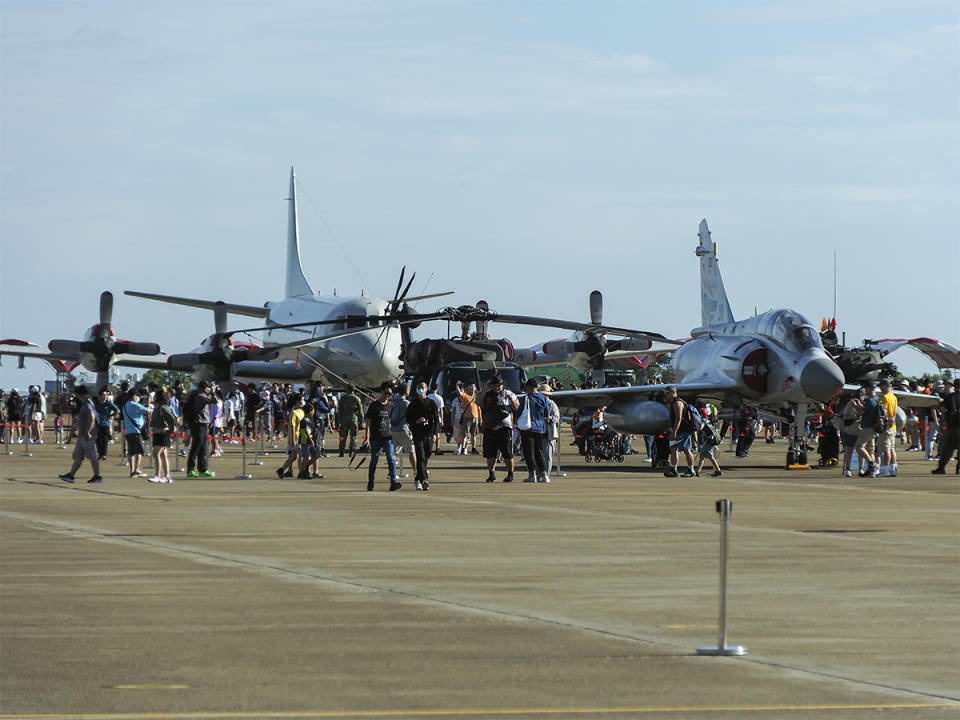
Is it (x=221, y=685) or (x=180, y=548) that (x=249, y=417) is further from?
(x=221, y=685)

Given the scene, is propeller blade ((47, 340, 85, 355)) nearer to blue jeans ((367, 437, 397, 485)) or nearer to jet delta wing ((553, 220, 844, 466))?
jet delta wing ((553, 220, 844, 466))

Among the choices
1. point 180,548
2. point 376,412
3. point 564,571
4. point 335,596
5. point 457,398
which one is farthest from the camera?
point 457,398

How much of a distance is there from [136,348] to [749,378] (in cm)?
1806

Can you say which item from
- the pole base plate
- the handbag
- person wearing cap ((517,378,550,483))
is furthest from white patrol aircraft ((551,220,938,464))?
the pole base plate

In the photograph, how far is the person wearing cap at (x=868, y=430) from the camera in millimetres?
27000

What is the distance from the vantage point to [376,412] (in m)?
22.4

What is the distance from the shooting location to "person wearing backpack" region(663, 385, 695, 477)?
26.1 m

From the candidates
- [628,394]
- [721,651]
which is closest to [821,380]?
[628,394]

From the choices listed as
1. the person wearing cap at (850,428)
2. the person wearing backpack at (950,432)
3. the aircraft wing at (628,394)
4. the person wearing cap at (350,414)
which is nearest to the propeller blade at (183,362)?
the person wearing cap at (350,414)

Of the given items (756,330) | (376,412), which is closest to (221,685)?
(376,412)

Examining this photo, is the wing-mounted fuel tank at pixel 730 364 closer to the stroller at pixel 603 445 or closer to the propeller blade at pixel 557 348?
the stroller at pixel 603 445

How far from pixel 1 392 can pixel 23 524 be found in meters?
30.9

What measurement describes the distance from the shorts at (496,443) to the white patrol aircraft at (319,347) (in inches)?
454

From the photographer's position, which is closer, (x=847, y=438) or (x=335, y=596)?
(x=335, y=596)
